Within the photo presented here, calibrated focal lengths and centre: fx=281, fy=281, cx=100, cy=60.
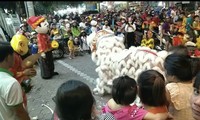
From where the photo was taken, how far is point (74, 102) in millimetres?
1556

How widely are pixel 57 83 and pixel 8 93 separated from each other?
15.4 ft

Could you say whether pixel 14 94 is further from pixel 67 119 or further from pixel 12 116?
pixel 67 119

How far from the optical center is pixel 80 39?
12234 mm

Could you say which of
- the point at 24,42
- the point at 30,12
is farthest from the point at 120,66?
the point at 30,12

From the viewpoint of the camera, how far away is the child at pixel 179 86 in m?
2.17

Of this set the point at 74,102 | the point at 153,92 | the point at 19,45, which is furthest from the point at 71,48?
the point at 74,102

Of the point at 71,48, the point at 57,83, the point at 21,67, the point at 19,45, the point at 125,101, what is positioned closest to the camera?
the point at 125,101

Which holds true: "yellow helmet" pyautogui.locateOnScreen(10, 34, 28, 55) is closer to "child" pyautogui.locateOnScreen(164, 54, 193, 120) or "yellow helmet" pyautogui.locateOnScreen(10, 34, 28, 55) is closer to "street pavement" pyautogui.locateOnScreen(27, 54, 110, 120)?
"street pavement" pyautogui.locateOnScreen(27, 54, 110, 120)

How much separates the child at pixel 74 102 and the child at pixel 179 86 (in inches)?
32.1

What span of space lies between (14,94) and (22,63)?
45.9 inches

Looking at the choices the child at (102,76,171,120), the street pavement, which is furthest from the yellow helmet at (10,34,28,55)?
the child at (102,76,171,120)

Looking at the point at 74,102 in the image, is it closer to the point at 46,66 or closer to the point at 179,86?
the point at 179,86

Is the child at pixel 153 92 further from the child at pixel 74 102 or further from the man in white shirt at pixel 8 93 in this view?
the man in white shirt at pixel 8 93

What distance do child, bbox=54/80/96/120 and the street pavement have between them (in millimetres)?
2928
